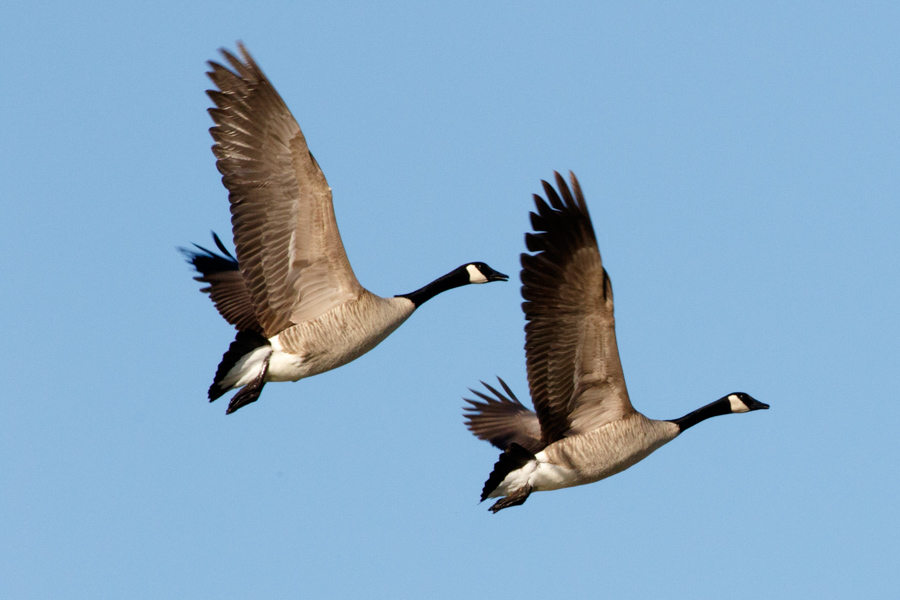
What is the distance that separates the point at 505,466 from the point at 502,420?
Answer: 3116 millimetres

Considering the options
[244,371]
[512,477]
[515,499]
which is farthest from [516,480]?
[244,371]

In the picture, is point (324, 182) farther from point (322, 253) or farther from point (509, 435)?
point (509, 435)

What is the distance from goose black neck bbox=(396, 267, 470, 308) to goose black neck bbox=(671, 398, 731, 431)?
274 cm

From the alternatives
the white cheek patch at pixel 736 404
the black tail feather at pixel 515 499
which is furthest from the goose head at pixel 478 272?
the white cheek patch at pixel 736 404

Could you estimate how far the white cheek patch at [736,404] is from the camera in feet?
51.6

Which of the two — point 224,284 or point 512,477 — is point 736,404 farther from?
point 224,284

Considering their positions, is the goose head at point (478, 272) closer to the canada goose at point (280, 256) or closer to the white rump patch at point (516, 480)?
the canada goose at point (280, 256)

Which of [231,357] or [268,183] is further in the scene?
[231,357]

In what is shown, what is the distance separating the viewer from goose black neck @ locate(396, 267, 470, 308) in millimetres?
14594

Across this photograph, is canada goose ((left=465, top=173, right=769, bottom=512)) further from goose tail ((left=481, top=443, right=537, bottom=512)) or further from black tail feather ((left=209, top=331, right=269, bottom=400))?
black tail feather ((left=209, top=331, right=269, bottom=400))

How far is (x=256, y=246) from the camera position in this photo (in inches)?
535

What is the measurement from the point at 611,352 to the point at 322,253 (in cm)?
295

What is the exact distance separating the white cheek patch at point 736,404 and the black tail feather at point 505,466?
3141 millimetres

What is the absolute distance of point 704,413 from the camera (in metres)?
15.3
